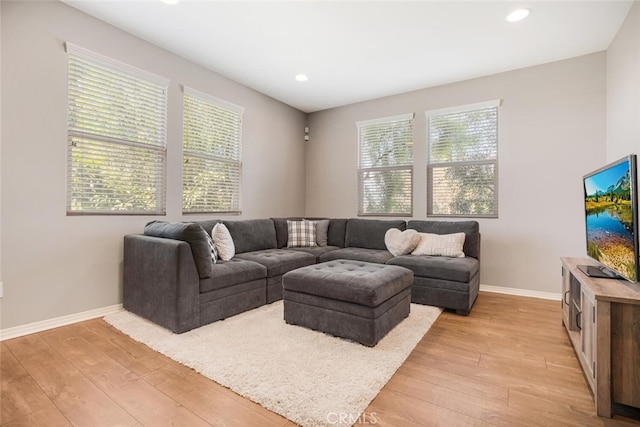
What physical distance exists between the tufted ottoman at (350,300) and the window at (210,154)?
181cm

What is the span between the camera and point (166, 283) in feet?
8.09

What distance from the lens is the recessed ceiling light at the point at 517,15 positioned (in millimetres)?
2590

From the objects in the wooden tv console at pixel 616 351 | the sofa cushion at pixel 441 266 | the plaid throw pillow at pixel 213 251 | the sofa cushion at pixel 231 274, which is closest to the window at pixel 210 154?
the plaid throw pillow at pixel 213 251

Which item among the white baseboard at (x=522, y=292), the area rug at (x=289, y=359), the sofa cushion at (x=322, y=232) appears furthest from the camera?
the sofa cushion at (x=322, y=232)

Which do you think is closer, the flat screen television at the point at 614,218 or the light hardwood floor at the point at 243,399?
the light hardwood floor at the point at 243,399

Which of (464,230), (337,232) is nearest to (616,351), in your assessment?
(464,230)

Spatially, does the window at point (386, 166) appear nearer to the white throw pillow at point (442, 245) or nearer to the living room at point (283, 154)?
the living room at point (283, 154)

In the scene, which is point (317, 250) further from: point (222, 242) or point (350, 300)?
A: point (350, 300)

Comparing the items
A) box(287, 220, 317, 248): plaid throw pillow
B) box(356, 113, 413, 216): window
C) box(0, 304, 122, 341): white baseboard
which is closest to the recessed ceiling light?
box(356, 113, 413, 216): window

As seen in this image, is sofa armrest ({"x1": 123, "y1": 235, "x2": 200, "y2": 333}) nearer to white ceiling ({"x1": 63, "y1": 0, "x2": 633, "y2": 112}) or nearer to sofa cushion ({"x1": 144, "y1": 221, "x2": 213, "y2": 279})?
sofa cushion ({"x1": 144, "y1": 221, "x2": 213, "y2": 279})

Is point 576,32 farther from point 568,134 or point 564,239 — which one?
point 564,239

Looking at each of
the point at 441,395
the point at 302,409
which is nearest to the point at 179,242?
the point at 302,409

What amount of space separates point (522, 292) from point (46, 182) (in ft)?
16.3

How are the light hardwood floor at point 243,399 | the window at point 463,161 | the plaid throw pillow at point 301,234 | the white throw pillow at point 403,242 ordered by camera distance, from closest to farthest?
the light hardwood floor at point 243,399 → the white throw pillow at point 403,242 → the window at point 463,161 → the plaid throw pillow at point 301,234
